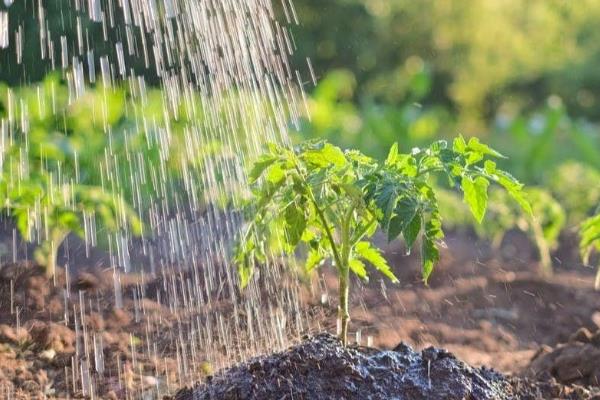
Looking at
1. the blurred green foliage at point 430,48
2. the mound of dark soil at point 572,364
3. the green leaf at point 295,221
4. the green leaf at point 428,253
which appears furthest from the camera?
the blurred green foliage at point 430,48

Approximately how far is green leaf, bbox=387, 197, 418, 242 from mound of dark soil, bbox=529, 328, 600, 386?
1077 millimetres

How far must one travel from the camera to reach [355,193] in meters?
2.60

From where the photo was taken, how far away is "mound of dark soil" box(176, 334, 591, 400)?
252 centimetres

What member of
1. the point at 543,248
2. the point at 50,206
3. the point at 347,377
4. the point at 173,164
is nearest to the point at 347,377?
the point at 347,377

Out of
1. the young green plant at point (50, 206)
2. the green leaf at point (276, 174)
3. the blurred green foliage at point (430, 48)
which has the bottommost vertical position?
the green leaf at point (276, 174)

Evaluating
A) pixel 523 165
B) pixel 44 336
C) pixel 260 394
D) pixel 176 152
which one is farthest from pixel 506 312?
pixel 523 165

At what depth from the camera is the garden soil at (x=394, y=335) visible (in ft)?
8.63

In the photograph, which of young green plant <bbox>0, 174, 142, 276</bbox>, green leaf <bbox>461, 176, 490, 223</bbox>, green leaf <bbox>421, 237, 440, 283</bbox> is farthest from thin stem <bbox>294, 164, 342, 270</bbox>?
young green plant <bbox>0, 174, 142, 276</bbox>

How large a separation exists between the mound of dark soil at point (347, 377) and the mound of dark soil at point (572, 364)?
0.70m

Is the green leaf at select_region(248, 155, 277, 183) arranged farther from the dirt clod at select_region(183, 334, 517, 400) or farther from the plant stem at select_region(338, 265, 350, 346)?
the dirt clod at select_region(183, 334, 517, 400)

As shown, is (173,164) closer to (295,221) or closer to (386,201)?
(295,221)

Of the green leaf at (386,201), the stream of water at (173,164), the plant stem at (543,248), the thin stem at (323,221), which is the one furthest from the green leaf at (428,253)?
the plant stem at (543,248)

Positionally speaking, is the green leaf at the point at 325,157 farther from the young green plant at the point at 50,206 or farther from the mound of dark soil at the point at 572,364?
the young green plant at the point at 50,206

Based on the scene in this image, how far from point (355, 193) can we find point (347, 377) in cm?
42
